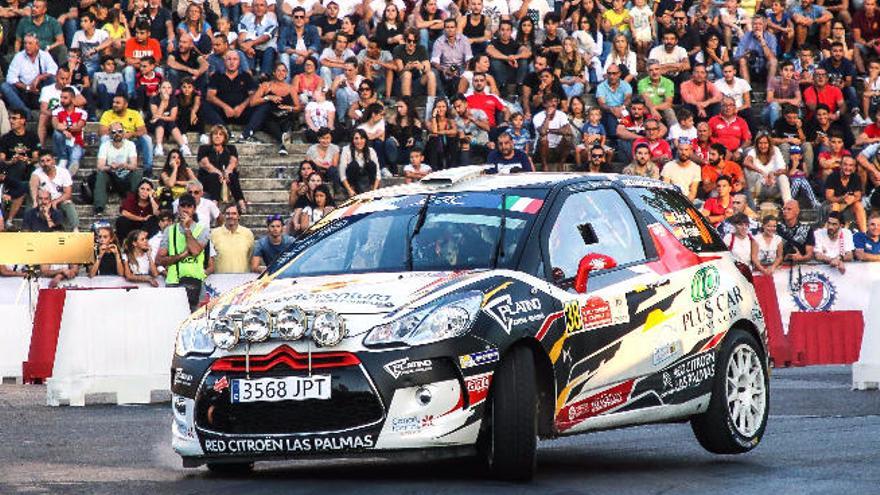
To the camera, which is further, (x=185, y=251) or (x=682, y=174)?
(x=682, y=174)

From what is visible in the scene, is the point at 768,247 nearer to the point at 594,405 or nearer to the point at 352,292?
the point at 594,405

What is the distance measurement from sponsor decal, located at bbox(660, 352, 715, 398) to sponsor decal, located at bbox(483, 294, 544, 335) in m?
1.34

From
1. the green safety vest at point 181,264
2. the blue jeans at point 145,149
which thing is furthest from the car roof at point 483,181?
the blue jeans at point 145,149

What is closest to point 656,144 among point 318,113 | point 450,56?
point 450,56

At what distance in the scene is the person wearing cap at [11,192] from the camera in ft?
82.6

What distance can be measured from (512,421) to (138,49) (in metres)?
18.2

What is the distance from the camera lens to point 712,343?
11.5 metres

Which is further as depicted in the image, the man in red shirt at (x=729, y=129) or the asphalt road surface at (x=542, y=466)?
the man in red shirt at (x=729, y=129)

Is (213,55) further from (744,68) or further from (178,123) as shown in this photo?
(744,68)

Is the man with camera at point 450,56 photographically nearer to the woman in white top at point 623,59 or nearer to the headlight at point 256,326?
the woman in white top at point 623,59

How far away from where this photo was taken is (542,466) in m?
11.1

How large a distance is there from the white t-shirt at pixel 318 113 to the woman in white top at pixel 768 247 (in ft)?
20.4

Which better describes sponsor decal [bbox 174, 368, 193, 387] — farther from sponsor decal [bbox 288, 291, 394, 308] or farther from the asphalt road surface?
sponsor decal [bbox 288, 291, 394, 308]

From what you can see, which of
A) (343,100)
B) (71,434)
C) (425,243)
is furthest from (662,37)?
(425,243)
